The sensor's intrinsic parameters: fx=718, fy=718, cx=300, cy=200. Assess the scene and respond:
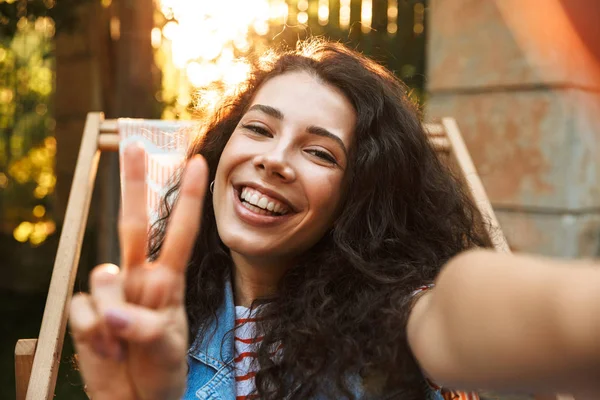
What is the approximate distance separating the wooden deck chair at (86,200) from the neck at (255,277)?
45 centimetres

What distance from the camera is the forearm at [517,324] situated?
2.01 ft

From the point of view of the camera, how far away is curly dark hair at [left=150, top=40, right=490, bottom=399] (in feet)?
4.14

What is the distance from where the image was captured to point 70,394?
10.7 feet

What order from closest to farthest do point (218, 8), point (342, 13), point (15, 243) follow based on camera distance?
point (342, 13)
point (218, 8)
point (15, 243)

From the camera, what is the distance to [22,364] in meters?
1.60

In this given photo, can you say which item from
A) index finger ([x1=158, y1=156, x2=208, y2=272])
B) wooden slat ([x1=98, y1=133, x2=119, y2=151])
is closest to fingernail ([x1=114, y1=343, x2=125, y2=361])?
index finger ([x1=158, y1=156, x2=208, y2=272])

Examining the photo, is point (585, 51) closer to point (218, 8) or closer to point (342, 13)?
point (342, 13)

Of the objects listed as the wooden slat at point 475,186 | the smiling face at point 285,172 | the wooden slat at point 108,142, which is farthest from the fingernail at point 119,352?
the wooden slat at point 108,142

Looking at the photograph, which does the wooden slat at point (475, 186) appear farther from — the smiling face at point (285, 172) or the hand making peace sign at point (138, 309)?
the hand making peace sign at point (138, 309)

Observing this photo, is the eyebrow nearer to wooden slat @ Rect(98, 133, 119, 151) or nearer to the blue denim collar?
the blue denim collar

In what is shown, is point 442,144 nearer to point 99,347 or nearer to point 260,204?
point 260,204

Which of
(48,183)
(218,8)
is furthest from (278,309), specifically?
(48,183)

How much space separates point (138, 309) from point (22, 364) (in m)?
0.90

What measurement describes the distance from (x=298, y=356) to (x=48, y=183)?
4950 mm
